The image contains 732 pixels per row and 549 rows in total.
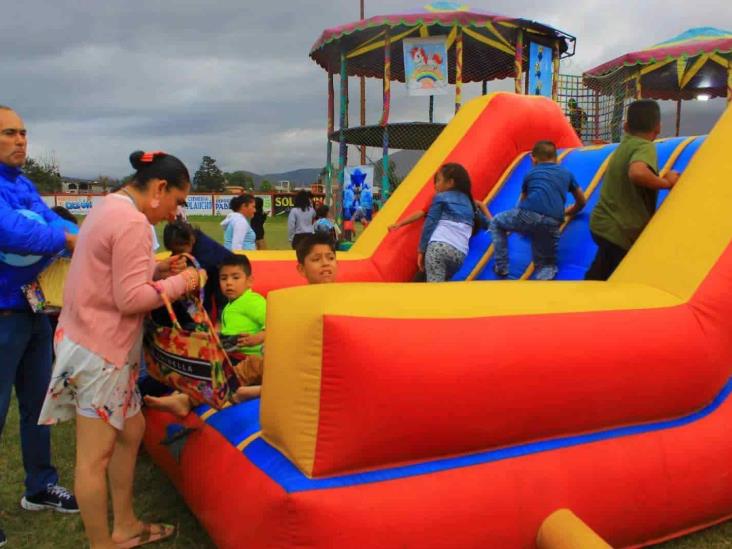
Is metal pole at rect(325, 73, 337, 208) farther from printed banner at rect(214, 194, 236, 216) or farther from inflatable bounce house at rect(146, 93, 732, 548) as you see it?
printed banner at rect(214, 194, 236, 216)

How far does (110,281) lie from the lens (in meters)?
2.07

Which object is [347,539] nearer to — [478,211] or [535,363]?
[535,363]

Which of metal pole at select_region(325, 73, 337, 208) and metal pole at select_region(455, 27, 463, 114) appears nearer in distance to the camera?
metal pole at select_region(455, 27, 463, 114)

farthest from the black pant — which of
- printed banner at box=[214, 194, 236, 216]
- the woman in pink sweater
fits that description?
printed banner at box=[214, 194, 236, 216]

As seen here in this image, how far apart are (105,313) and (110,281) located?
0.10 meters

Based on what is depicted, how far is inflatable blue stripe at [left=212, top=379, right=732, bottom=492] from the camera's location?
1.87 m

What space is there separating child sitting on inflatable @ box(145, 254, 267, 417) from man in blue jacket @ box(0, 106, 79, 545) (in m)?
0.48

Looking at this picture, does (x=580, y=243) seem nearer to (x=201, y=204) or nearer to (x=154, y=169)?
(x=154, y=169)

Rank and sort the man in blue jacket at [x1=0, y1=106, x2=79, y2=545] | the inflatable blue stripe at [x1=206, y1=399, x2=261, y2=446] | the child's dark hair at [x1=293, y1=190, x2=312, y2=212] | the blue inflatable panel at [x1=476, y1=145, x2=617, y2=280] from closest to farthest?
the inflatable blue stripe at [x1=206, y1=399, x2=261, y2=446] → the man in blue jacket at [x1=0, y1=106, x2=79, y2=545] → the blue inflatable panel at [x1=476, y1=145, x2=617, y2=280] → the child's dark hair at [x1=293, y1=190, x2=312, y2=212]

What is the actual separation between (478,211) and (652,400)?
2.43 metres

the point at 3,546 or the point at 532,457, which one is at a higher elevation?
the point at 532,457

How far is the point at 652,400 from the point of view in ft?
7.70

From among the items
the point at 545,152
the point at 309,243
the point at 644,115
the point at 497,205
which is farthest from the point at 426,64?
the point at 309,243

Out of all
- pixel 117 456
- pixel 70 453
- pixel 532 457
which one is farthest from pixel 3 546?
pixel 532 457
